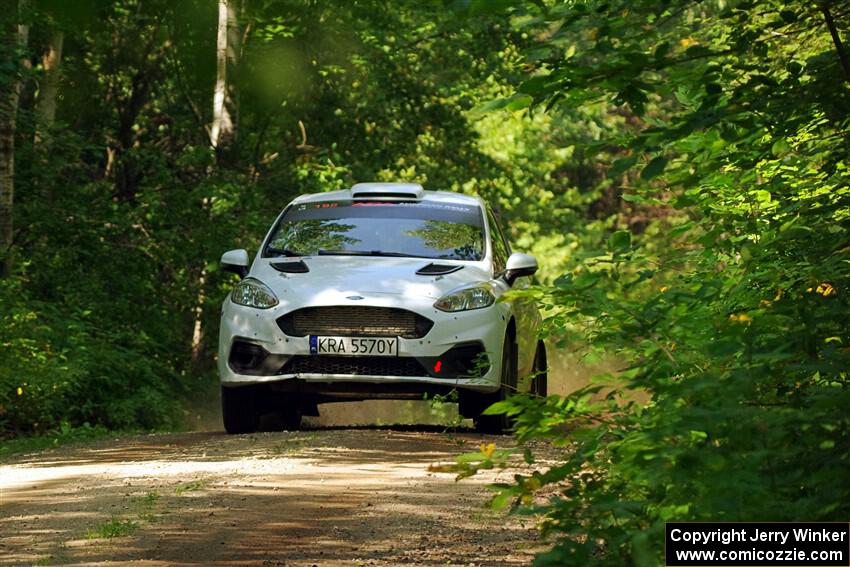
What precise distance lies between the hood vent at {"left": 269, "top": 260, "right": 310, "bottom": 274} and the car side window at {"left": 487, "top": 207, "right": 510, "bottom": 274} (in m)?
1.54

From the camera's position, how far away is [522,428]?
571 cm

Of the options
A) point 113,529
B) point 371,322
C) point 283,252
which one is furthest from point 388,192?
point 113,529

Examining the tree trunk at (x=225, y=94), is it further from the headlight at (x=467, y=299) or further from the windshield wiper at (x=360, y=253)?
the headlight at (x=467, y=299)

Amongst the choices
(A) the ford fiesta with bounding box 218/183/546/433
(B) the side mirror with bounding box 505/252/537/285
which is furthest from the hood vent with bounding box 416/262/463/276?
(B) the side mirror with bounding box 505/252/537/285

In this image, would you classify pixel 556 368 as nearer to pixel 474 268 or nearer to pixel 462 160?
pixel 462 160

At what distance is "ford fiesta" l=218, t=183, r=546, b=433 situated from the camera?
12.0m

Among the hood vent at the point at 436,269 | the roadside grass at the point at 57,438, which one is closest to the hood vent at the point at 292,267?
the hood vent at the point at 436,269

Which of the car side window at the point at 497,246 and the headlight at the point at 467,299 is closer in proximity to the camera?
the headlight at the point at 467,299

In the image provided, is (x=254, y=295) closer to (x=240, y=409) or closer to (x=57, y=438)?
(x=240, y=409)

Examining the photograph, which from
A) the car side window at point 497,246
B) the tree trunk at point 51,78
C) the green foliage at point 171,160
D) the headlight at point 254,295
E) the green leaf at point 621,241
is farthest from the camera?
the tree trunk at point 51,78

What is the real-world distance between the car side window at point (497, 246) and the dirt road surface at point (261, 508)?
68.2 inches

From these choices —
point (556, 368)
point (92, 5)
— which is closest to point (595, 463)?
point (92, 5)

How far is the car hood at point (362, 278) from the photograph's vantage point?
12.1 m

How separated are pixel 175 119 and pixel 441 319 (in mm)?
17815
